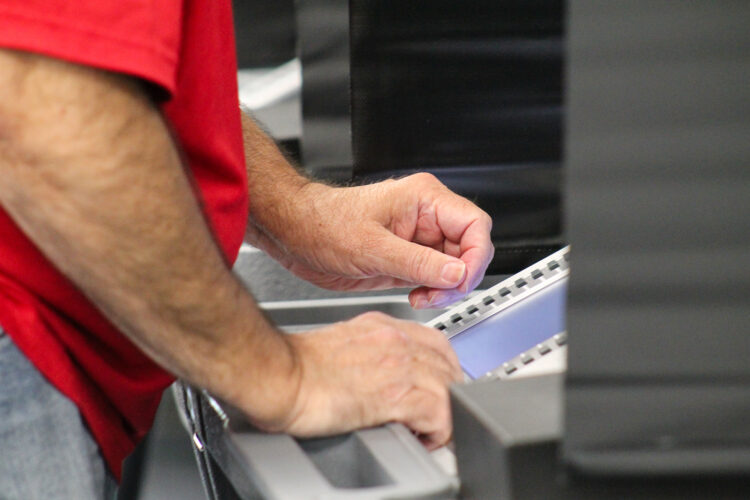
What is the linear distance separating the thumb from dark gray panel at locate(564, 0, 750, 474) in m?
0.61

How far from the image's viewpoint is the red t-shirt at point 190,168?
660 mm

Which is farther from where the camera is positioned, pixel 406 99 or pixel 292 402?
pixel 406 99

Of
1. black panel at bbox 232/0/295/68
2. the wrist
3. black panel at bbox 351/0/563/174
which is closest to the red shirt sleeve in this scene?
the wrist

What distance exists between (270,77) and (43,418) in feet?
6.77

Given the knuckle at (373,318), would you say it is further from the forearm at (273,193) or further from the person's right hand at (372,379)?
the forearm at (273,193)

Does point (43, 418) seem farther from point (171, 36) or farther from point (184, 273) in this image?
point (171, 36)

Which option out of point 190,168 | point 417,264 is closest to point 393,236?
point 417,264

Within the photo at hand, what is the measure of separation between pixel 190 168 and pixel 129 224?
13 cm

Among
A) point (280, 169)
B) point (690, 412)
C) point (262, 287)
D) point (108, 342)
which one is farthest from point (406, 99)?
point (690, 412)

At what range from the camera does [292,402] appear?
75cm

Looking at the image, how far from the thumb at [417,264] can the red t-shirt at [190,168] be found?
244 mm

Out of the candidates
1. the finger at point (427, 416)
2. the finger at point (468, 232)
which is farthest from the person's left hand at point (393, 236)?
the finger at point (427, 416)

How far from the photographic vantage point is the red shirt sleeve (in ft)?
2.06

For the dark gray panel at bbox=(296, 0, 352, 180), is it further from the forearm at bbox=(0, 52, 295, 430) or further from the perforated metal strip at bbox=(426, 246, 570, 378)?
the forearm at bbox=(0, 52, 295, 430)
